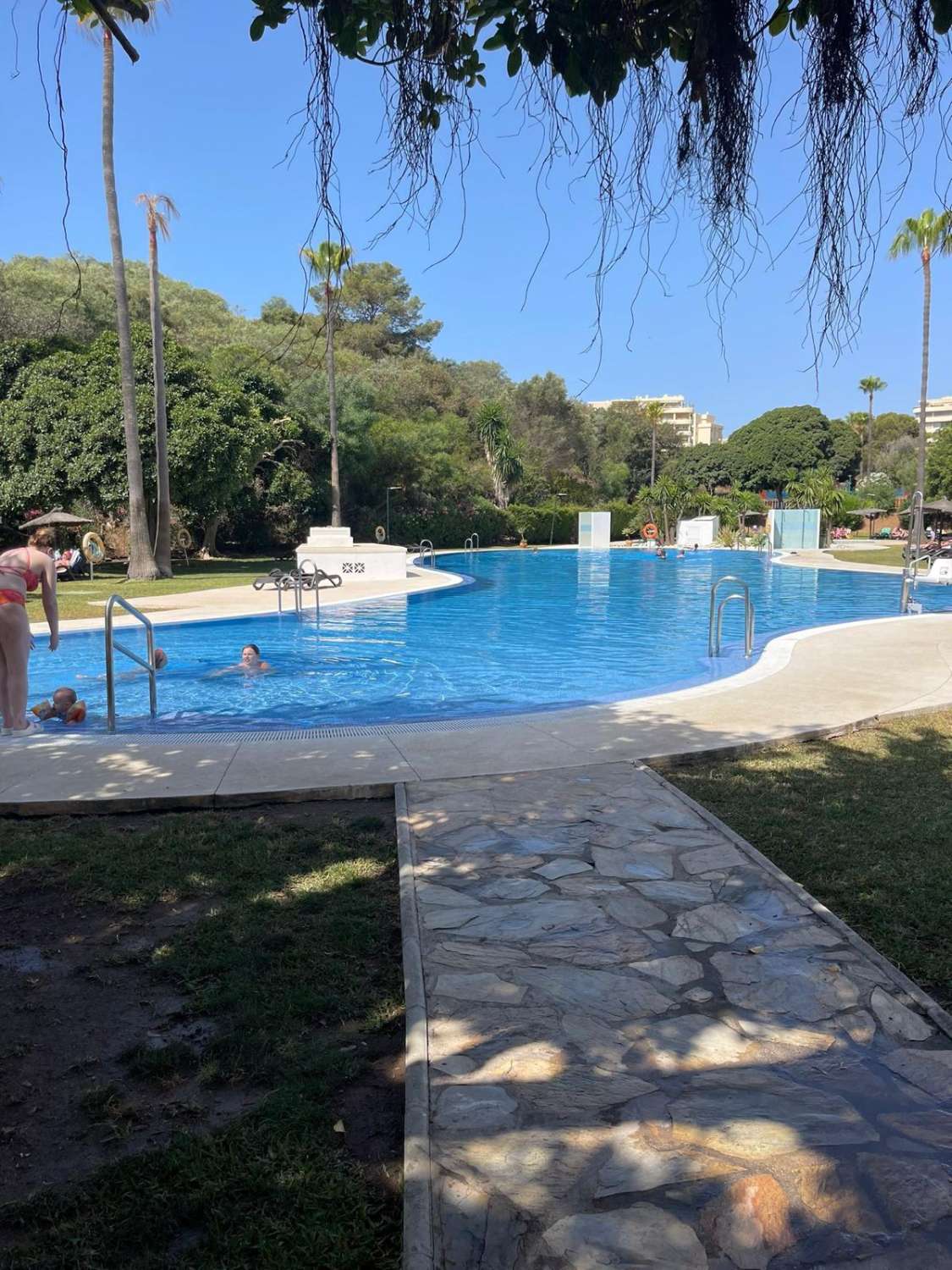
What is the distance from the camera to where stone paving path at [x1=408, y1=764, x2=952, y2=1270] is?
193 cm

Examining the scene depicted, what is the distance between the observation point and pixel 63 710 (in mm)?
8844

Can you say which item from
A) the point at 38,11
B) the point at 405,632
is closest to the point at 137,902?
the point at 38,11

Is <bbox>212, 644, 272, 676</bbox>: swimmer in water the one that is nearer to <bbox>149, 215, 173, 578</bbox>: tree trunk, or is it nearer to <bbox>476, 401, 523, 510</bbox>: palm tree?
<bbox>149, 215, 173, 578</bbox>: tree trunk

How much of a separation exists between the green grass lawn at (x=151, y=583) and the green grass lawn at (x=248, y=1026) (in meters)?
11.3

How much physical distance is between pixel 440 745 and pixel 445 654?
22.9ft

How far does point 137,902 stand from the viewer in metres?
3.84

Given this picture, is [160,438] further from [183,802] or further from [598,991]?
[598,991]

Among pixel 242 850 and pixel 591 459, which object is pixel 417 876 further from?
pixel 591 459

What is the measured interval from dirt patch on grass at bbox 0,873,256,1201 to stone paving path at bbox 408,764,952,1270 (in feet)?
2.52

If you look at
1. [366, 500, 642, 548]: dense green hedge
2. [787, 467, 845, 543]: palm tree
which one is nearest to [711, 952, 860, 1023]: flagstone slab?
[366, 500, 642, 548]: dense green hedge

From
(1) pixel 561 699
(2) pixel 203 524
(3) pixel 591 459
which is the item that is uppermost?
(3) pixel 591 459

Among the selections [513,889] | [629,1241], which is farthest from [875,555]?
[629,1241]

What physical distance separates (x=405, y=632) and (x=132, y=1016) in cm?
1247

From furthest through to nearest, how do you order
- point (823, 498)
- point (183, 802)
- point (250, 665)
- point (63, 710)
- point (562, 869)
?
point (823, 498)
point (250, 665)
point (63, 710)
point (183, 802)
point (562, 869)
